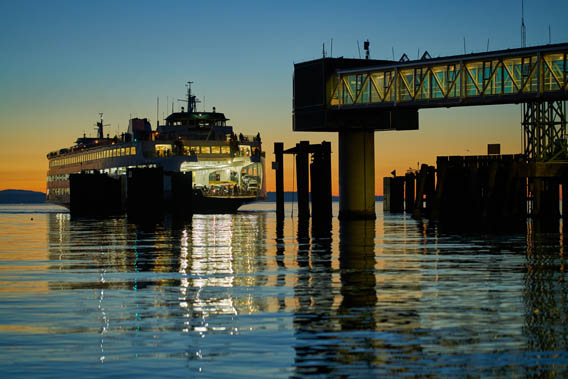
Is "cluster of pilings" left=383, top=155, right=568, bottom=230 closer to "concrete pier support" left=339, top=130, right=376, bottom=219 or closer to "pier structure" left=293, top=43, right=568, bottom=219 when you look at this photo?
"pier structure" left=293, top=43, right=568, bottom=219

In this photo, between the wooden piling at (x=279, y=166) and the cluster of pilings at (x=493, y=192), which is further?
the wooden piling at (x=279, y=166)

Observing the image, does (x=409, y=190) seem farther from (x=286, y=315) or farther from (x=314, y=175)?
(x=286, y=315)

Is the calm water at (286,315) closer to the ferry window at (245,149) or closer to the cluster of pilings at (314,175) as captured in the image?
the cluster of pilings at (314,175)

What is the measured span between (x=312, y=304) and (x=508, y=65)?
46.3m

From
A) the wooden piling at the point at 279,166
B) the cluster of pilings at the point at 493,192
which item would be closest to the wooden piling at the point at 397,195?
the wooden piling at the point at 279,166

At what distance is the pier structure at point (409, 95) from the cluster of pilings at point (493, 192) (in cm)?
124

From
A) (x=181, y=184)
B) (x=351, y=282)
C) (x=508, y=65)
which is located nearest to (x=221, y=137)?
(x=181, y=184)

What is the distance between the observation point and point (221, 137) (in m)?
113

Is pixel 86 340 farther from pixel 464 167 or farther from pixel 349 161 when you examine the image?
pixel 349 161

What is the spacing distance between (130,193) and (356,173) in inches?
1022

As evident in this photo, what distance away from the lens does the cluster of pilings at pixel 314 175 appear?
7525cm

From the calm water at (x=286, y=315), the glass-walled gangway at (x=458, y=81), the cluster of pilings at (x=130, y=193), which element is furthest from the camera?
the cluster of pilings at (x=130, y=193)

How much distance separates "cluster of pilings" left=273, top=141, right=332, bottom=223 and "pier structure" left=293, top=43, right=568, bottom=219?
5.57ft

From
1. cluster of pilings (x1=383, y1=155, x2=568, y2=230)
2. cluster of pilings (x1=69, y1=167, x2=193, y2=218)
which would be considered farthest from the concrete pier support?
cluster of pilings (x1=69, y1=167, x2=193, y2=218)
